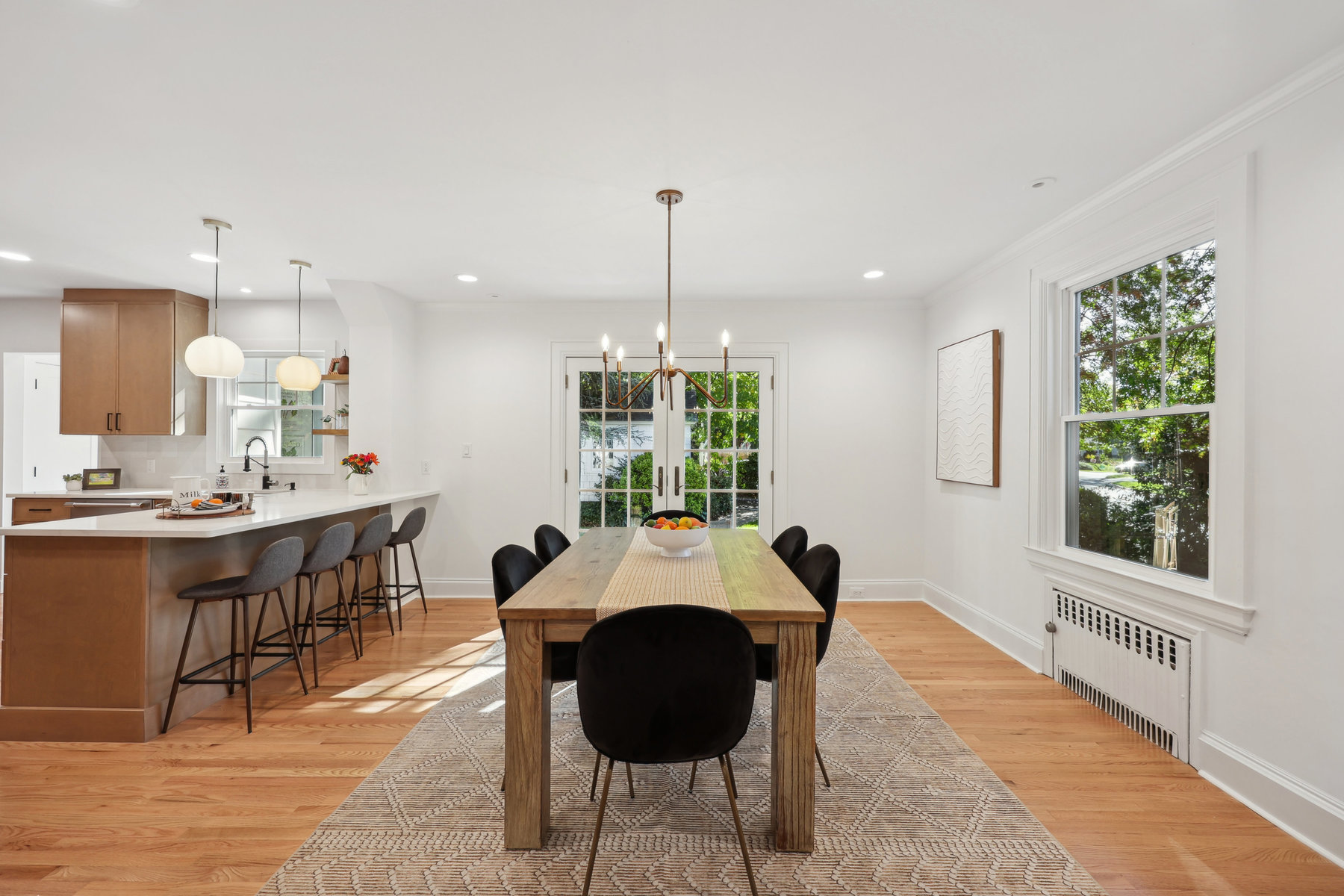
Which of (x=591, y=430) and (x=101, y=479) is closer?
(x=101, y=479)

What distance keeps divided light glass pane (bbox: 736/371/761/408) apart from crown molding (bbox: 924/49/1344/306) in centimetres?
201

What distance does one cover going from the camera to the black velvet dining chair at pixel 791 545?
3025 millimetres

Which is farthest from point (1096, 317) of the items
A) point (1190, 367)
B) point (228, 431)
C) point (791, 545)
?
point (228, 431)

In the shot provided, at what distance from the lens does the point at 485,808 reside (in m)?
2.11

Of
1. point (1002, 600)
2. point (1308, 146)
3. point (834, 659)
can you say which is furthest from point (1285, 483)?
point (834, 659)

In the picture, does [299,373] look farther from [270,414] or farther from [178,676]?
[178,676]

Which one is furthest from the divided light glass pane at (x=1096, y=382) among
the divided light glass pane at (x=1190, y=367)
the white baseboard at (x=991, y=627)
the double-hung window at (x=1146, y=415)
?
the white baseboard at (x=991, y=627)

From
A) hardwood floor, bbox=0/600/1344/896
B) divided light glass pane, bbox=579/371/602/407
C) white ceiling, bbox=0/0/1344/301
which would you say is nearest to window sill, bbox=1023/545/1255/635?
hardwood floor, bbox=0/600/1344/896

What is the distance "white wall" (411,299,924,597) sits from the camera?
498 cm

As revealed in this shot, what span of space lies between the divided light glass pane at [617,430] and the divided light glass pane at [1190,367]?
351 centimetres

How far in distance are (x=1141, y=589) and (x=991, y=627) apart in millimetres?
1372

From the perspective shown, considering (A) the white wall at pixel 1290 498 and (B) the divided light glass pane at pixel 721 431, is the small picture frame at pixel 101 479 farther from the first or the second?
(A) the white wall at pixel 1290 498

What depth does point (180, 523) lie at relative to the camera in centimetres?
271

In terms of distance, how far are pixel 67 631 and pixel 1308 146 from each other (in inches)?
195
